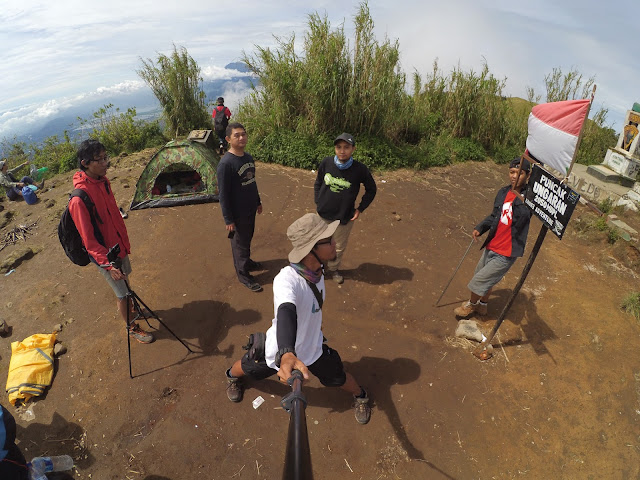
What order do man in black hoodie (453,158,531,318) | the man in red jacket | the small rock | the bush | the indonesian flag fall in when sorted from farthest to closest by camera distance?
the bush
the small rock
man in black hoodie (453,158,531,318)
the man in red jacket
the indonesian flag

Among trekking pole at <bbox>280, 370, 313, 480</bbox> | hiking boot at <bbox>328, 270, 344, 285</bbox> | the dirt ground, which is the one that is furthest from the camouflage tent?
trekking pole at <bbox>280, 370, 313, 480</bbox>

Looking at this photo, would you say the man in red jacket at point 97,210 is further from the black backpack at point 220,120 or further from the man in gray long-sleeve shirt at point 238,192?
the black backpack at point 220,120

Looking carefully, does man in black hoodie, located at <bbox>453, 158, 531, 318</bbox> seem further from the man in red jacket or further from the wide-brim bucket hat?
the man in red jacket

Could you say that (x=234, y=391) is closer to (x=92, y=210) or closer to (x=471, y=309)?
(x=92, y=210)

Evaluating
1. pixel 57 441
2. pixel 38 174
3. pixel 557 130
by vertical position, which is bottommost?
pixel 38 174

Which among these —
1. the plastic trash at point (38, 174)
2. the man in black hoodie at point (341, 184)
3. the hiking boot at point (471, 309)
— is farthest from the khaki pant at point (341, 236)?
the plastic trash at point (38, 174)

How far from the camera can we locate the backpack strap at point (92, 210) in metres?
3.26

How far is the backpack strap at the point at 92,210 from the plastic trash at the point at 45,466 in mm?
1960

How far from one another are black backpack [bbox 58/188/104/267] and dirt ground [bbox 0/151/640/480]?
1389mm

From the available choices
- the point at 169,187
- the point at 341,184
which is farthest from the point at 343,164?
the point at 169,187

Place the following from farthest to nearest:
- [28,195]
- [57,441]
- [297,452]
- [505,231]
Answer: [28,195], [505,231], [57,441], [297,452]

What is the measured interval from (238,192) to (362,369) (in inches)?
109

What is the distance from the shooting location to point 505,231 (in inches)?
150

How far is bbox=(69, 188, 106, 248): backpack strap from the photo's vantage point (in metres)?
3.26
